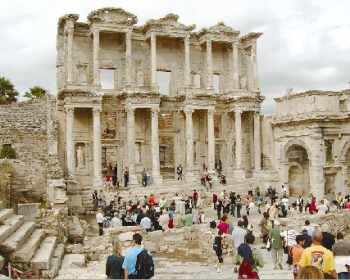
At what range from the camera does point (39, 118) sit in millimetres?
33156

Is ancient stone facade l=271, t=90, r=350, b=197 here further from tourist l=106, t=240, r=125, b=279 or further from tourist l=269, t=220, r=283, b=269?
tourist l=106, t=240, r=125, b=279

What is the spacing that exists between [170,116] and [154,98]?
434 cm

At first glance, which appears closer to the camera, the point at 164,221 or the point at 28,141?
the point at 164,221

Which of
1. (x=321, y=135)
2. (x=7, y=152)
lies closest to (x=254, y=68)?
(x=321, y=135)

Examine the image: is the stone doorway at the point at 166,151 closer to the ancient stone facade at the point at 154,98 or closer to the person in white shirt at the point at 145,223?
the ancient stone facade at the point at 154,98

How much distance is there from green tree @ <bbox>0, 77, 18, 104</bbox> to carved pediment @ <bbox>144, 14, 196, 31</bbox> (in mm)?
15897

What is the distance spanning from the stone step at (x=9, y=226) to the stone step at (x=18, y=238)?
0.11 metres

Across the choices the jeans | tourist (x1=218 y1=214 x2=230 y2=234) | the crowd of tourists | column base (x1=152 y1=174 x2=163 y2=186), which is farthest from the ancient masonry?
the jeans

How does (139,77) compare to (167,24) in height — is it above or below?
below

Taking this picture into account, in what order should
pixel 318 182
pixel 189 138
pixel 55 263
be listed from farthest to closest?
1. pixel 189 138
2. pixel 318 182
3. pixel 55 263

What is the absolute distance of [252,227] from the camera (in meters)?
21.7

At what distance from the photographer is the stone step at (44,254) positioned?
42.5 feet

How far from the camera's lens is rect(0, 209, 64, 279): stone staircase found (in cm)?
1257

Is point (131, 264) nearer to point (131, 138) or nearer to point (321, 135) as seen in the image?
point (131, 138)
